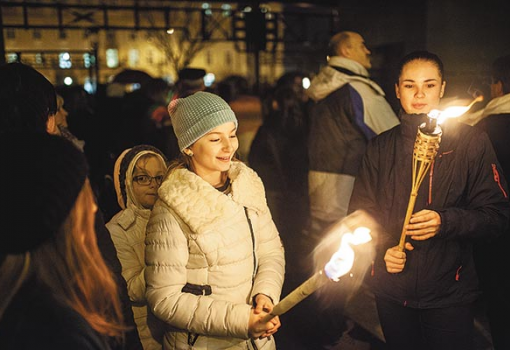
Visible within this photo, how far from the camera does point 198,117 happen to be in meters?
2.95

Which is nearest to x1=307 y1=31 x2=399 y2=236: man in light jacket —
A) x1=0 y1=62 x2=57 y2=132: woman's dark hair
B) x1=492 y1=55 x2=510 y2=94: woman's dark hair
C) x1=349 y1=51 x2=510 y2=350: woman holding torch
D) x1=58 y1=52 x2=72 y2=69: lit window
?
x1=492 y1=55 x2=510 y2=94: woman's dark hair

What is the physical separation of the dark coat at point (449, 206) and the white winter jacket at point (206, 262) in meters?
0.78

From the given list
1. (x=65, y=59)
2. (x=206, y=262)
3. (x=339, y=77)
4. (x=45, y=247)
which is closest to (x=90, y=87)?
(x=65, y=59)

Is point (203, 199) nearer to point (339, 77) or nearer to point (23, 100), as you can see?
point (23, 100)

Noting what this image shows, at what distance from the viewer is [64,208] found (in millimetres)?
1547

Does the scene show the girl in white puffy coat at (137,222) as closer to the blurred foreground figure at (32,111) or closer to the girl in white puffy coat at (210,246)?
the girl in white puffy coat at (210,246)

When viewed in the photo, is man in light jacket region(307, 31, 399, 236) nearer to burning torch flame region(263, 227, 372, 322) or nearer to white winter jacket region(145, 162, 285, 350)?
white winter jacket region(145, 162, 285, 350)

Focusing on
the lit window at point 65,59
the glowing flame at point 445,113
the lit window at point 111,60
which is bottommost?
the glowing flame at point 445,113

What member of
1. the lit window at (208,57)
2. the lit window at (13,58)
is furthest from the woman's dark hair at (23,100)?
the lit window at (208,57)

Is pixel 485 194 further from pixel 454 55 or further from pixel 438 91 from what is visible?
pixel 454 55

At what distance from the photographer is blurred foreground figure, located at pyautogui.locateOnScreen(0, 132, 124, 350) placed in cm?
148

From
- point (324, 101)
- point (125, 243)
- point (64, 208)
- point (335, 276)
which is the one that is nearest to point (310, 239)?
point (324, 101)

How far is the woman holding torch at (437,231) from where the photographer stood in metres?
2.95

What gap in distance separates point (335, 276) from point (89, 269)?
33.1 inches
